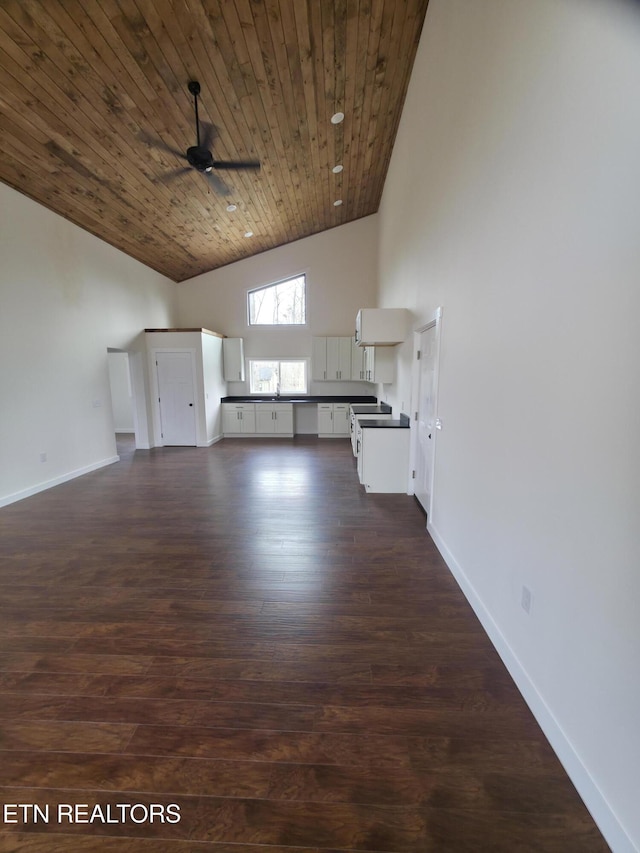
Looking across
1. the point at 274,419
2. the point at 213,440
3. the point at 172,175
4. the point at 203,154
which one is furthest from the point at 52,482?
the point at 203,154

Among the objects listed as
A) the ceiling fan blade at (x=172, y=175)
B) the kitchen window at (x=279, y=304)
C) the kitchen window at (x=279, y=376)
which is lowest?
the kitchen window at (x=279, y=376)

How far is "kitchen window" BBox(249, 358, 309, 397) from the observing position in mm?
8469

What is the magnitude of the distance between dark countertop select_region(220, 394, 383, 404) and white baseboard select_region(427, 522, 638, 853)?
6111mm

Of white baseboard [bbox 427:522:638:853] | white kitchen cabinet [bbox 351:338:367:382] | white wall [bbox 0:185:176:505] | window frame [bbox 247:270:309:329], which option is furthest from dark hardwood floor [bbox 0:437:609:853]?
window frame [bbox 247:270:309:329]

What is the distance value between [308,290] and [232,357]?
2.35m

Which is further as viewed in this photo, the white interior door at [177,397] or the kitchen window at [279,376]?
the kitchen window at [279,376]

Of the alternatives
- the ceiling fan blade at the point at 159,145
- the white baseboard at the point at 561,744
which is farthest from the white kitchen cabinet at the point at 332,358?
the white baseboard at the point at 561,744

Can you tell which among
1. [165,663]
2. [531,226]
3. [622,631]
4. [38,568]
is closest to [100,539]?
[38,568]

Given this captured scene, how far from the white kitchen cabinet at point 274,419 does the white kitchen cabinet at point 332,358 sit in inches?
44.0

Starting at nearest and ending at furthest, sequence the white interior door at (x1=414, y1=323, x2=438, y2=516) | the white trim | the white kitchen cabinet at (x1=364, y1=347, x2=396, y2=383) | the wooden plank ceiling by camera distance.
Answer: the wooden plank ceiling < the white interior door at (x1=414, y1=323, x2=438, y2=516) < the white kitchen cabinet at (x1=364, y1=347, x2=396, y2=383) < the white trim

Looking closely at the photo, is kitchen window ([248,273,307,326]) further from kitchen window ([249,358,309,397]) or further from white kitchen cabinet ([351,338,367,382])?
white kitchen cabinet ([351,338,367,382])

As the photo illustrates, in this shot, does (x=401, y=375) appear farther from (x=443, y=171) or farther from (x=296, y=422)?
(x=296, y=422)

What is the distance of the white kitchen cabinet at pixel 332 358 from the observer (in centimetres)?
796

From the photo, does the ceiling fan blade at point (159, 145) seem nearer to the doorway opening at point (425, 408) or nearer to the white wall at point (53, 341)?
the white wall at point (53, 341)
